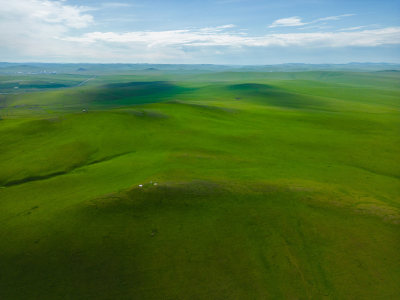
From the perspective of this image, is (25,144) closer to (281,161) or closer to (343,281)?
(281,161)

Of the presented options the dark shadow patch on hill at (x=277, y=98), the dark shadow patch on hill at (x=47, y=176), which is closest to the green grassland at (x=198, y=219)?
the dark shadow patch on hill at (x=47, y=176)

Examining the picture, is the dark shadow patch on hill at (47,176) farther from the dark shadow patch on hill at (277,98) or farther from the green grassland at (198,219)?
the dark shadow patch on hill at (277,98)

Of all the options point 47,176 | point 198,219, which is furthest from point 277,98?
point 198,219

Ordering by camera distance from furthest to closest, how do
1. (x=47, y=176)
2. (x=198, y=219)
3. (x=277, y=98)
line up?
(x=277, y=98) < (x=47, y=176) < (x=198, y=219)

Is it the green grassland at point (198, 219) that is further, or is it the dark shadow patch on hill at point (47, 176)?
the dark shadow patch on hill at point (47, 176)

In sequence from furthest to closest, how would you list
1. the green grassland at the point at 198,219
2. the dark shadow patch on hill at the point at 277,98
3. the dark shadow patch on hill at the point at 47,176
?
1. the dark shadow patch on hill at the point at 277,98
2. the dark shadow patch on hill at the point at 47,176
3. the green grassland at the point at 198,219

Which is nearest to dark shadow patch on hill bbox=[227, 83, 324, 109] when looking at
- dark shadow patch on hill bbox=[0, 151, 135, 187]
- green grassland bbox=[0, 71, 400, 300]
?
green grassland bbox=[0, 71, 400, 300]

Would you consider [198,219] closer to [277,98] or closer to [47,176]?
[47,176]

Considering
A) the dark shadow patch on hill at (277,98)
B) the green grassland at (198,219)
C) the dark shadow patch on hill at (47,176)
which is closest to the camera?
the green grassland at (198,219)

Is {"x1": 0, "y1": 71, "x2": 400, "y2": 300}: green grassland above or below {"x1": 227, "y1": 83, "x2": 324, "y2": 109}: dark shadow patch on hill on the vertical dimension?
below

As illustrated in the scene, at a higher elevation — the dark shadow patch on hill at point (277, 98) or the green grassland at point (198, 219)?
the dark shadow patch on hill at point (277, 98)

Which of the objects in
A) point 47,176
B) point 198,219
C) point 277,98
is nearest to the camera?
point 198,219

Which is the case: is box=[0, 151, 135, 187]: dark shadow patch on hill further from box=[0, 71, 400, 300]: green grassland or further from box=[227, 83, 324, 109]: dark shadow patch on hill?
box=[227, 83, 324, 109]: dark shadow patch on hill
